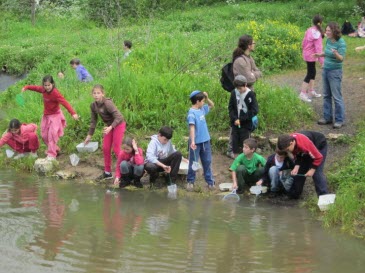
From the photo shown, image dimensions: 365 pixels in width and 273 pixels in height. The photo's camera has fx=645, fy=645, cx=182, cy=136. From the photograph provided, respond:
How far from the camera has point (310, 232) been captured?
7418mm

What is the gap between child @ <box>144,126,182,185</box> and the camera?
9039mm

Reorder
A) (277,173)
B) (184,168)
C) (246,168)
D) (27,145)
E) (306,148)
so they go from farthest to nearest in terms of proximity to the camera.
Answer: (27,145)
(184,168)
(246,168)
(277,173)
(306,148)

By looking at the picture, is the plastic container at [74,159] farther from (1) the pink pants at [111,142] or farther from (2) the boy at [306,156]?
(2) the boy at [306,156]

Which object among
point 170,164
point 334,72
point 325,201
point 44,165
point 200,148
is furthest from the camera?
point 334,72

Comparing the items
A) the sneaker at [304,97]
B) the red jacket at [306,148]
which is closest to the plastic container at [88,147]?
the red jacket at [306,148]

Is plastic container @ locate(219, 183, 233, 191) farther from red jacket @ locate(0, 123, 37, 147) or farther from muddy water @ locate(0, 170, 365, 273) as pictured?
red jacket @ locate(0, 123, 37, 147)

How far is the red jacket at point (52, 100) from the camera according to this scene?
9984mm

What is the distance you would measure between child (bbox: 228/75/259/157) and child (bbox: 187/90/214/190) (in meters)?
0.50

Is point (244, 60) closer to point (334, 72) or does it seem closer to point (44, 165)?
point (334, 72)

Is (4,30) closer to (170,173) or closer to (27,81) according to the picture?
(27,81)

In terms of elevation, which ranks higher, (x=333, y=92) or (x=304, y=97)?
(x=333, y=92)

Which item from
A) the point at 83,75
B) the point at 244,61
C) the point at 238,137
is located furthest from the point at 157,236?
the point at 83,75

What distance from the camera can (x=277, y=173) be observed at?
8539mm

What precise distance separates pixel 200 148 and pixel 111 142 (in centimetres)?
148
